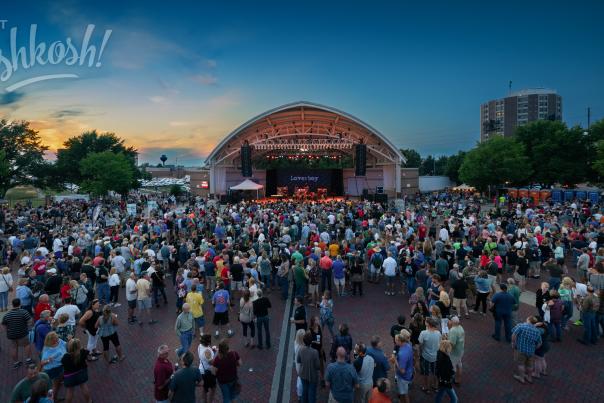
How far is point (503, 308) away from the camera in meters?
6.89

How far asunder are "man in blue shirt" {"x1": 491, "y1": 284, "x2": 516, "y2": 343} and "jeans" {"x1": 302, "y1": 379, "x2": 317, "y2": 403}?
4.38m

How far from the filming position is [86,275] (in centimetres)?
855

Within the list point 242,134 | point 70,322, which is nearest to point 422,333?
point 70,322

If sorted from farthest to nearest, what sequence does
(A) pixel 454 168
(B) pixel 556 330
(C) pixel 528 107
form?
1. (C) pixel 528 107
2. (A) pixel 454 168
3. (B) pixel 556 330

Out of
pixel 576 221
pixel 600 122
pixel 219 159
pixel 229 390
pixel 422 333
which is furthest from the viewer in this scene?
pixel 219 159

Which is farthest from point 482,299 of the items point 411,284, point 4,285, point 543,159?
point 543,159

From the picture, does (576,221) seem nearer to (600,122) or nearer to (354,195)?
(600,122)

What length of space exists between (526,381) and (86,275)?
391 inches

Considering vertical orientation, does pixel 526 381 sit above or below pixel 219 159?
below

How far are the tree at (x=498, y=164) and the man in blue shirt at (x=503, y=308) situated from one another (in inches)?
1293

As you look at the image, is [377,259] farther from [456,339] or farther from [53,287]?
[53,287]

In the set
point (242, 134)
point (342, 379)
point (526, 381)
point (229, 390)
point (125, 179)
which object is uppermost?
point (242, 134)

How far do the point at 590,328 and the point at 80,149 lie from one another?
5252cm

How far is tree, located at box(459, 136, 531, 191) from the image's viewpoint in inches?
1368
